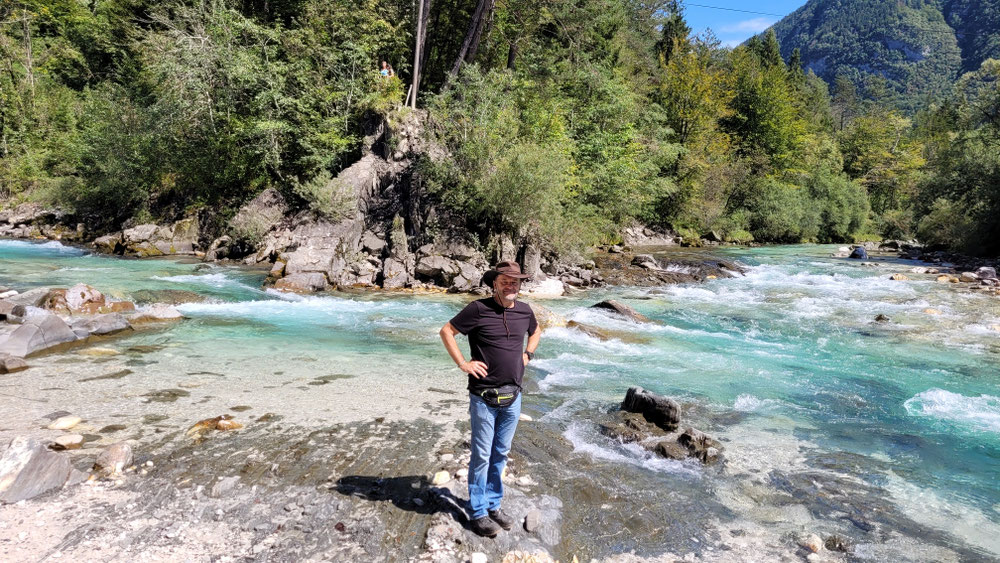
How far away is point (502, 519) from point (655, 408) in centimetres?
326

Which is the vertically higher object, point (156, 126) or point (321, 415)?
point (156, 126)

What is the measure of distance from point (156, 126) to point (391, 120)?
552 inches

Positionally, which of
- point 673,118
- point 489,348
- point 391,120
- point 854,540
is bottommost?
point 854,540

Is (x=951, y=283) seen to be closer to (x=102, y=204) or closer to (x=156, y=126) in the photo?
(x=156, y=126)

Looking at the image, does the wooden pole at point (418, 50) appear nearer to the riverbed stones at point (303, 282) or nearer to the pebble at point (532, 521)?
the riverbed stones at point (303, 282)

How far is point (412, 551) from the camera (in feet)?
13.4

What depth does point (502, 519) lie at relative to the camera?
4387 millimetres

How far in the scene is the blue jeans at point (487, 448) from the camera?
14.1ft

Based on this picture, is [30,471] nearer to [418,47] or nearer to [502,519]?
[502,519]

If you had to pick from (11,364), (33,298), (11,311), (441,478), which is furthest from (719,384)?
(33,298)

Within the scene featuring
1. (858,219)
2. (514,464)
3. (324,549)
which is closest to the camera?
(324,549)

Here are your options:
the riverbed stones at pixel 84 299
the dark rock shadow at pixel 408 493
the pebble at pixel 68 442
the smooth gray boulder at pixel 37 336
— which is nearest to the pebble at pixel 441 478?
the dark rock shadow at pixel 408 493

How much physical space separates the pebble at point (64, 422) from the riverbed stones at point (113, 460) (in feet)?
3.53

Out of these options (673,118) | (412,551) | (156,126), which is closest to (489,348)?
(412,551)
